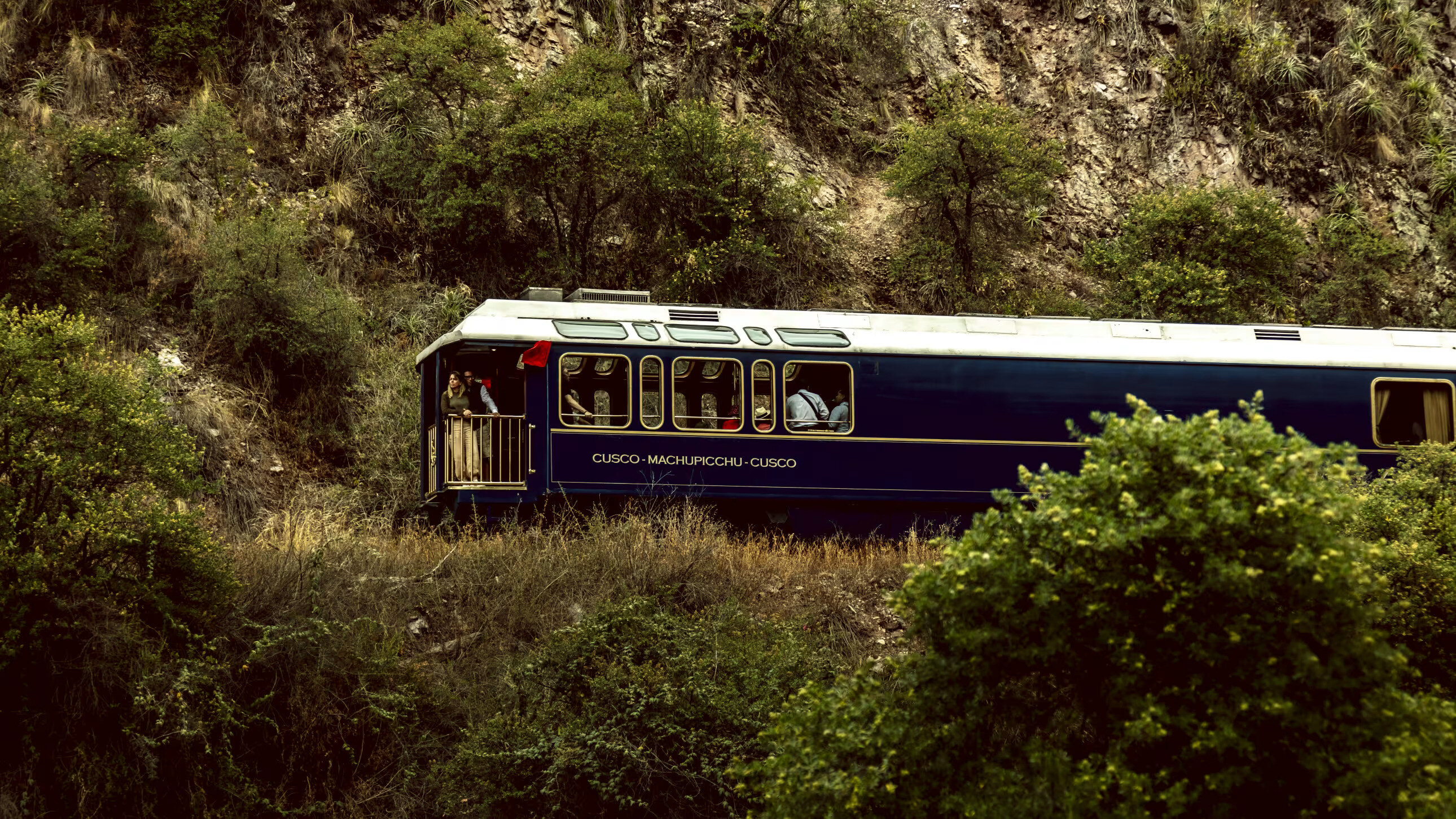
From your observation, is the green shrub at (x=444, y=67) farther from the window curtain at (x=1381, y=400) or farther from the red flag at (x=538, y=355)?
the window curtain at (x=1381, y=400)

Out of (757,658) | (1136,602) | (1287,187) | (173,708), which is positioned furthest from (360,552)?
(1287,187)

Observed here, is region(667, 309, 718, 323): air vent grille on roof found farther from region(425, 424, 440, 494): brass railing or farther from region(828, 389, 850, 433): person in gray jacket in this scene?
region(425, 424, 440, 494): brass railing

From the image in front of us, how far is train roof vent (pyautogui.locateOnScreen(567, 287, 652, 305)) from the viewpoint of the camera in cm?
1602

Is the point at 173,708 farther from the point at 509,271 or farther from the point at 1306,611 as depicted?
the point at 509,271

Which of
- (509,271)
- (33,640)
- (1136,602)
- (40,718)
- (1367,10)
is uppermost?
(1367,10)

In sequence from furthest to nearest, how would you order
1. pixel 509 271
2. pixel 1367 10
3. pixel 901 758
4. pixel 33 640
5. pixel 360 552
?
1. pixel 1367 10
2. pixel 509 271
3. pixel 360 552
4. pixel 33 640
5. pixel 901 758

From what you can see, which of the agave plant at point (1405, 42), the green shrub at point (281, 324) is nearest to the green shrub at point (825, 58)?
the green shrub at point (281, 324)

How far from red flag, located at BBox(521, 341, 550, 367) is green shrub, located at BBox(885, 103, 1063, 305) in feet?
37.9

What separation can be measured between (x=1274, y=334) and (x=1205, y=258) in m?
6.90

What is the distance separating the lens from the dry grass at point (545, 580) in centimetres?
1299

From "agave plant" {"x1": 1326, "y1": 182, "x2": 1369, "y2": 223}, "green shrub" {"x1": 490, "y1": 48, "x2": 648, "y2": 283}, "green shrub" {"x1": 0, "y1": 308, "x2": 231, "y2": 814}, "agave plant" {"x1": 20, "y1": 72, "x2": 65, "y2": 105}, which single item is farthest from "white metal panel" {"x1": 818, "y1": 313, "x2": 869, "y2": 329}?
"agave plant" {"x1": 1326, "y1": 182, "x2": 1369, "y2": 223}

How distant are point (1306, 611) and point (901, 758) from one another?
241 cm

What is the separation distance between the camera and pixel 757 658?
39.5 ft

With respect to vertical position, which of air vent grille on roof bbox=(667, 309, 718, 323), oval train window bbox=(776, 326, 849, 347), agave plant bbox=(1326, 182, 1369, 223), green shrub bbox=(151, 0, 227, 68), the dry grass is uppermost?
green shrub bbox=(151, 0, 227, 68)
